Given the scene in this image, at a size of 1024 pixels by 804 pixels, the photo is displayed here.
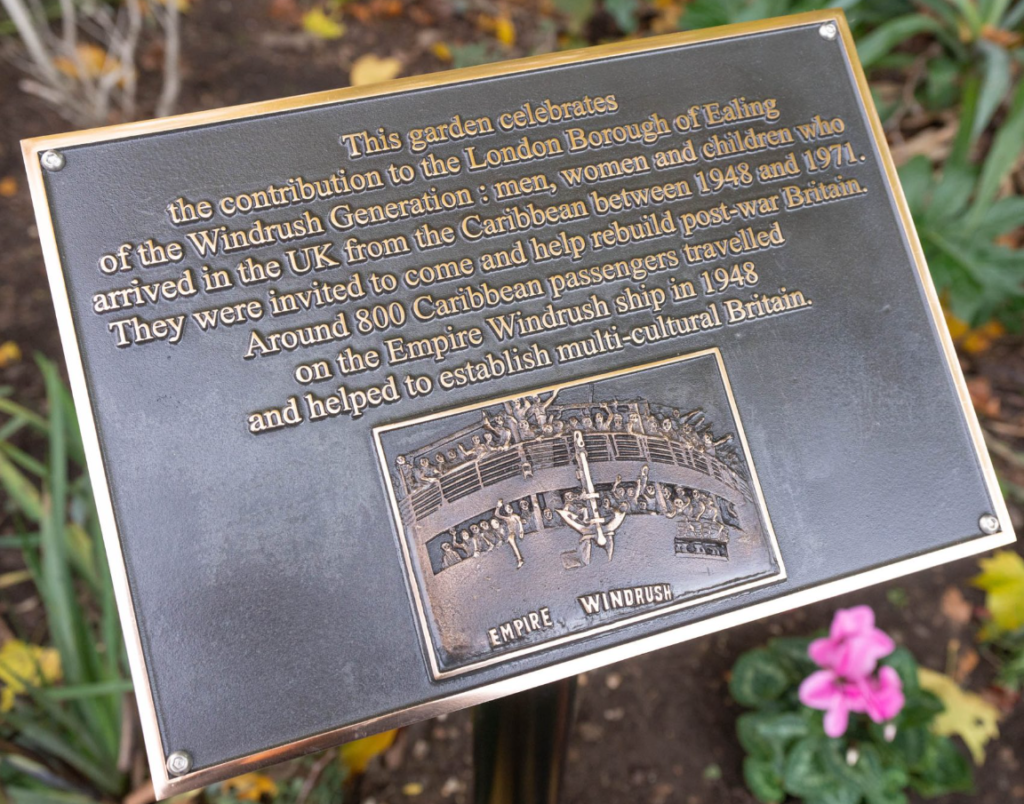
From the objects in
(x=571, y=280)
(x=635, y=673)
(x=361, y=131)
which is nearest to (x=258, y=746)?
(x=571, y=280)

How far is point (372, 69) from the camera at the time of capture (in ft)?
10.4

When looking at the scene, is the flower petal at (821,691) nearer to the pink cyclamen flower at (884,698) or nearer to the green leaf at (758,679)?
the pink cyclamen flower at (884,698)

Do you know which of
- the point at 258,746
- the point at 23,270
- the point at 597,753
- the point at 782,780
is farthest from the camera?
the point at 23,270

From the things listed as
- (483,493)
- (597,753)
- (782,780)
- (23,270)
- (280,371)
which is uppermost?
(23,270)

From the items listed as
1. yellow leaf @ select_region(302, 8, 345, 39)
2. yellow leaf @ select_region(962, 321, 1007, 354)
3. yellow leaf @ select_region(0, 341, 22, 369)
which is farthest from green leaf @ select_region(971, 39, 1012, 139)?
yellow leaf @ select_region(0, 341, 22, 369)

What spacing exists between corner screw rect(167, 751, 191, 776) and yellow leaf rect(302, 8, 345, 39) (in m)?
2.97

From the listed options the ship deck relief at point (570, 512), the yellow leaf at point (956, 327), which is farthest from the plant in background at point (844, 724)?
the yellow leaf at point (956, 327)

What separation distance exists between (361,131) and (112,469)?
747mm

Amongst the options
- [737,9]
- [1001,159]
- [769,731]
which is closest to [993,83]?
[1001,159]

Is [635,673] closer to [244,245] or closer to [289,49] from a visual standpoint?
[244,245]

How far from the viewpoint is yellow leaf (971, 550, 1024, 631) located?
212cm

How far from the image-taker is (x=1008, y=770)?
2139 millimetres

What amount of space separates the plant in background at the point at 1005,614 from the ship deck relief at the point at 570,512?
122 centimetres

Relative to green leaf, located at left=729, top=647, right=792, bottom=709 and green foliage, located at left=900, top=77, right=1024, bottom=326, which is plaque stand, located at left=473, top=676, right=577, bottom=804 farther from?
green foliage, located at left=900, top=77, right=1024, bottom=326
